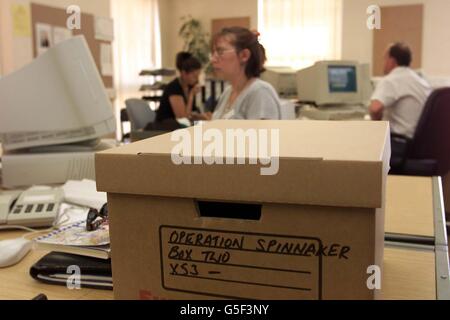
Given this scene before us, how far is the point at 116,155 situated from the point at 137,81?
6.25m

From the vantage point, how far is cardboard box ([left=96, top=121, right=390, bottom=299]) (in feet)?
1.70

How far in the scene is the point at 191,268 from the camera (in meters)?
0.59

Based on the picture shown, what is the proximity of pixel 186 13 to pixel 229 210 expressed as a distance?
23.8 ft

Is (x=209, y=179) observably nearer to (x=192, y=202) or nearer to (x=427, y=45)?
(x=192, y=202)

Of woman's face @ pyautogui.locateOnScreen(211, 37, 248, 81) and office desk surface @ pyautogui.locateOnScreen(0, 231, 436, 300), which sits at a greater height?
woman's face @ pyautogui.locateOnScreen(211, 37, 248, 81)

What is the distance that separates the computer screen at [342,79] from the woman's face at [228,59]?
1.67 metres

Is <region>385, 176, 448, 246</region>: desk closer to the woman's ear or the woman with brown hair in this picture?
the woman with brown hair

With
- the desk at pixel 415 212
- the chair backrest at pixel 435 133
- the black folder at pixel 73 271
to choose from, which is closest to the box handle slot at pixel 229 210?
the black folder at pixel 73 271

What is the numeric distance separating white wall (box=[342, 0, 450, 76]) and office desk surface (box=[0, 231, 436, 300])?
5401 millimetres

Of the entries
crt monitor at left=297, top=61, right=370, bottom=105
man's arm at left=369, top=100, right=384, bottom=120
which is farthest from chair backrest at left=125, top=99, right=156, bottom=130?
man's arm at left=369, top=100, right=384, bottom=120

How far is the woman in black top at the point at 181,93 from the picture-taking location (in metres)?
3.96

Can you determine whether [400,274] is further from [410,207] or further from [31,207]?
[31,207]

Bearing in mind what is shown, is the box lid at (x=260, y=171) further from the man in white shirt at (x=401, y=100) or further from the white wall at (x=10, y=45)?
the white wall at (x=10, y=45)

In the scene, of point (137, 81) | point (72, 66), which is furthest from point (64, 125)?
point (137, 81)
